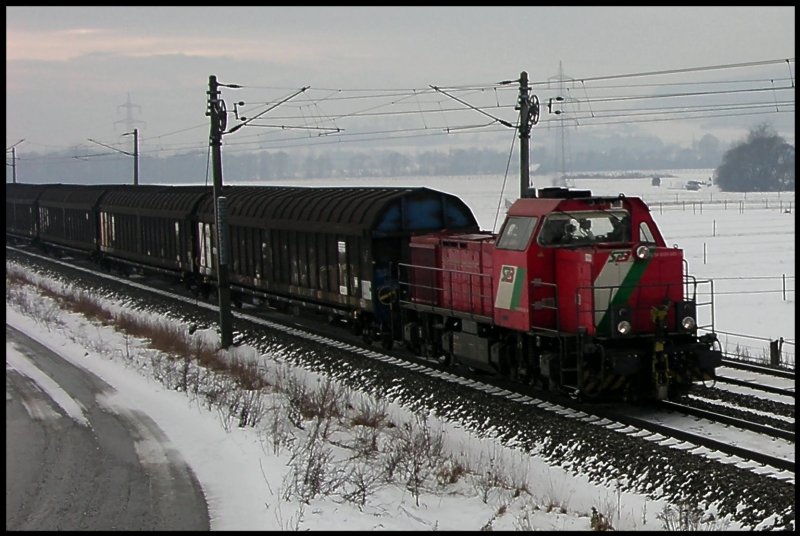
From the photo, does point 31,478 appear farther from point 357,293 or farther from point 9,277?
point 9,277

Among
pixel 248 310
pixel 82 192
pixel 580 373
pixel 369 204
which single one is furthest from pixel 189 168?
pixel 580 373

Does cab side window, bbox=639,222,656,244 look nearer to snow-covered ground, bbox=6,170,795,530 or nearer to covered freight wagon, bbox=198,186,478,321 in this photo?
snow-covered ground, bbox=6,170,795,530

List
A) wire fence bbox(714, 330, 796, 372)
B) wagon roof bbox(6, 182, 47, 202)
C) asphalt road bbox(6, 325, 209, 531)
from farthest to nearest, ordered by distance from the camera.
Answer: wagon roof bbox(6, 182, 47, 202) < wire fence bbox(714, 330, 796, 372) < asphalt road bbox(6, 325, 209, 531)

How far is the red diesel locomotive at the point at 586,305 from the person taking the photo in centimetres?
1471

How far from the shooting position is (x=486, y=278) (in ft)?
56.8

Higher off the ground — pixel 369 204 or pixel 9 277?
pixel 369 204

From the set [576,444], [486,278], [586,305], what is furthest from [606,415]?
[486,278]

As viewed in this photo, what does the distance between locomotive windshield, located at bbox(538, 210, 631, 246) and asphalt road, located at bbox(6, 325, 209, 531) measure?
682 cm

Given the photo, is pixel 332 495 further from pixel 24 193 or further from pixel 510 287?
pixel 24 193

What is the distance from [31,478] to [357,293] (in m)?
10.6

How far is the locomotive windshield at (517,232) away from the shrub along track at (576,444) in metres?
2.57

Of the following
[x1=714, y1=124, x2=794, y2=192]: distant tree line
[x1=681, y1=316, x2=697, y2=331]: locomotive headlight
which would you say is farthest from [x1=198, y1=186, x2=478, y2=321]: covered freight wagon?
[x1=714, y1=124, x2=794, y2=192]: distant tree line

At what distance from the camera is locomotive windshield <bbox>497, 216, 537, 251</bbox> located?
51.7ft

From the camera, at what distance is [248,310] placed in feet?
96.8
